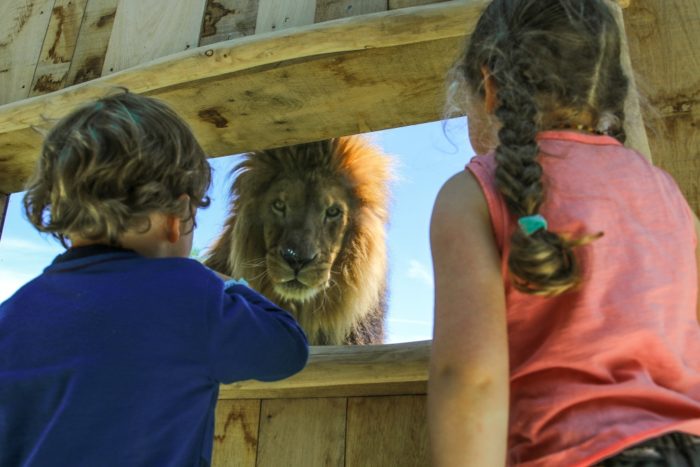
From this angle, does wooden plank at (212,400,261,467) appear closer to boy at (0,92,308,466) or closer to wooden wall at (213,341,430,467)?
wooden wall at (213,341,430,467)

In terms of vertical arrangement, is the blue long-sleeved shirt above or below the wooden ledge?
above

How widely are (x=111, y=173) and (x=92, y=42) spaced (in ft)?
5.75

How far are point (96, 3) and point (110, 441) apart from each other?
7.54 ft

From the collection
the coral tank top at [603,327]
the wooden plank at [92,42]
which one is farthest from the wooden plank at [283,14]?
the coral tank top at [603,327]

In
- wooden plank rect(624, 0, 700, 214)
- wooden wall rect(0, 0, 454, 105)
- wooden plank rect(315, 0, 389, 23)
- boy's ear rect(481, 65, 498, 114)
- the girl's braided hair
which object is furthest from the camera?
wooden wall rect(0, 0, 454, 105)

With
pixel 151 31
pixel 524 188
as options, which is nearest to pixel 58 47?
pixel 151 31

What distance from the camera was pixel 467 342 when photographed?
1219 mm


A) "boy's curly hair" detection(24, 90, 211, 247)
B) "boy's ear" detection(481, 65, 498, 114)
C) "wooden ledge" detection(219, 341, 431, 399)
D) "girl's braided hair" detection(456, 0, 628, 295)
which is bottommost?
"wooden ledge" detection(219, 341, 431, 399)

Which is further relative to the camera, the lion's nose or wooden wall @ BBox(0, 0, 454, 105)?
the lion's nose

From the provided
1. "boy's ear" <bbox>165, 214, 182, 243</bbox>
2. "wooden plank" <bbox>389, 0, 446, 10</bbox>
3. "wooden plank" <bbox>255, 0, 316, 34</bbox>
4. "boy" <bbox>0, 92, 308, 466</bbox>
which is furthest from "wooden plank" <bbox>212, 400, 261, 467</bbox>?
"wooden plank" <bbox>389, 0, 446, 10</bbox>

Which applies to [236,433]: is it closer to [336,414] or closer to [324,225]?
[336,414]

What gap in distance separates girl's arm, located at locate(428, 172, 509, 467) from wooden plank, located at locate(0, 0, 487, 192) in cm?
104

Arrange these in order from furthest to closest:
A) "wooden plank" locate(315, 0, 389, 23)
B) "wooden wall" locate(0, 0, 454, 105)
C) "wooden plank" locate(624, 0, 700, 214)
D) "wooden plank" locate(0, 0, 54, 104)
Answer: "wooden plank" locate(0, 0, 54, 104) → "wooden wall" locate(0, 0, 454, 105) → "wooden plank" locate(315, 0, 389, 23) → "wooden plank" locate(624, 0, 700, 214)

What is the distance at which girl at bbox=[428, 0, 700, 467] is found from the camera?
1.18m
